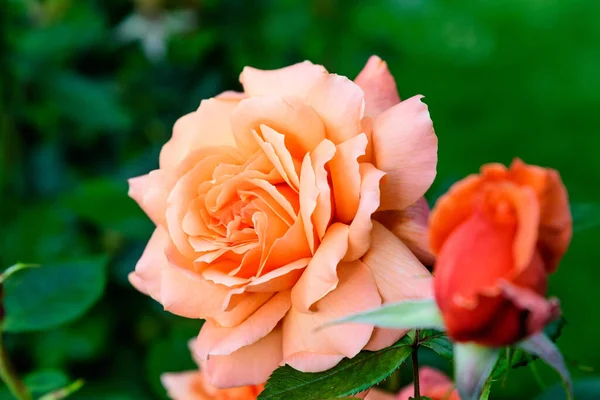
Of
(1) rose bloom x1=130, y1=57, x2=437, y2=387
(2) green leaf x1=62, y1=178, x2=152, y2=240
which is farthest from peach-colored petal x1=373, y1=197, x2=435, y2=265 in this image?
(2) green leaf x1=62, y1=178, x2=152, y2=240

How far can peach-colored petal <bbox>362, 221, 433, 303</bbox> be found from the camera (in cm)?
49

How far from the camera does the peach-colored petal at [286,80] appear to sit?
21.8 inches

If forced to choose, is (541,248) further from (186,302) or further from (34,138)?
(34,138)

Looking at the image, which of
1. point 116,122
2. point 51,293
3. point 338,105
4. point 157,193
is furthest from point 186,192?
point 116,122

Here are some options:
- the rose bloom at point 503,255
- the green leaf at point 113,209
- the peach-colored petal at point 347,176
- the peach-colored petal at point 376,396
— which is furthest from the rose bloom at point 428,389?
the green leaf at point 113,209

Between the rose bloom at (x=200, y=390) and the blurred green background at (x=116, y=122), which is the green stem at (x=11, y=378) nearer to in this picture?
the rose bloom at (x=200, y=390)

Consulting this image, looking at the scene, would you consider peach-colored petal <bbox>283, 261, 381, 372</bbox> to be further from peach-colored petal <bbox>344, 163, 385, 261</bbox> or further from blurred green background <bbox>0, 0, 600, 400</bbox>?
blurred green background <bbox>0, 0, 600, 400</bbox>

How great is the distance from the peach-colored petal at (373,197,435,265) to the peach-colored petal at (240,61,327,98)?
11 centimetres

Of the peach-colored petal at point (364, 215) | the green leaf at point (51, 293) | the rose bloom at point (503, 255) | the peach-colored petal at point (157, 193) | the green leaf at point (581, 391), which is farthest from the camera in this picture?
the green leaf at point (51, 293)

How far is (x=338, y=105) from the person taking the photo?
53 centimetres

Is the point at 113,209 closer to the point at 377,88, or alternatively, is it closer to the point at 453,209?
the point at 377,88

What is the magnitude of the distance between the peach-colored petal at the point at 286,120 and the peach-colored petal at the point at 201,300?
0.38 ft

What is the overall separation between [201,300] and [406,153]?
0.60ft

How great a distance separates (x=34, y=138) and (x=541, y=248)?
176 centimetres
